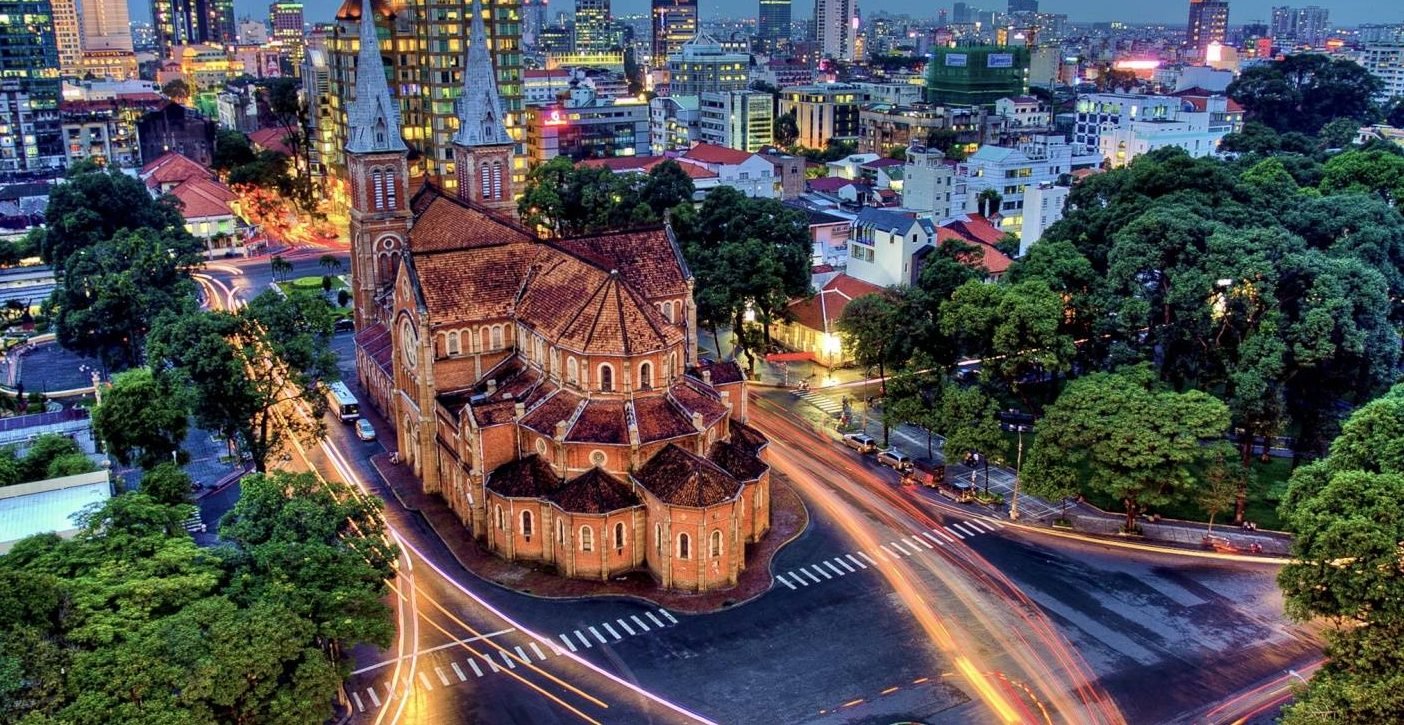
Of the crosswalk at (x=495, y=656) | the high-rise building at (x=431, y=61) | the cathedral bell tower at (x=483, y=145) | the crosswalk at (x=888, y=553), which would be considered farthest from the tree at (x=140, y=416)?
the high-rise building at (x=431, y=61)

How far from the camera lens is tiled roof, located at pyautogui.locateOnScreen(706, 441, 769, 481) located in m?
63.6

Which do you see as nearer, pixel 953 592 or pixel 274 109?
pixel 953 592

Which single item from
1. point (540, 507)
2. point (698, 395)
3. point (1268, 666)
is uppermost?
point (698, 395)

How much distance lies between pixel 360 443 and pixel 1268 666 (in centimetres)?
6090

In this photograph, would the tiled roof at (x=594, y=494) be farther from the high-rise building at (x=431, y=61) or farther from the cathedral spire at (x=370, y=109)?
the high-rise building at (x=431, y=61)

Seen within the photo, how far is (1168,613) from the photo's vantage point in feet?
188

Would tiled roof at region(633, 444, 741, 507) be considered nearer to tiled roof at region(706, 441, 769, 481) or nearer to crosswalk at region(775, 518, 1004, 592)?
tiled roof at region(706, 441, 769, 481)

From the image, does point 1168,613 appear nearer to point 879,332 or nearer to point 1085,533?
point 1085,533

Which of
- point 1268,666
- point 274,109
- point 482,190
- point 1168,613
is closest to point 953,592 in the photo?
point 1168,613

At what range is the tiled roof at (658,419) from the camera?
203 ft

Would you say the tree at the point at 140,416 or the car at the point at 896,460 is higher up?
the tree at the point at 140,416

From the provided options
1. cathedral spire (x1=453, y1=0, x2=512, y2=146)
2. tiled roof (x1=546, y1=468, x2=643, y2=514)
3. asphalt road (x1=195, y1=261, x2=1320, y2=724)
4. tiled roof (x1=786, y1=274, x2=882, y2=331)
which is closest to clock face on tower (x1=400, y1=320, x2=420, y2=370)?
asphalt road (x1=195, y1=261, x2=1320, y2=724)

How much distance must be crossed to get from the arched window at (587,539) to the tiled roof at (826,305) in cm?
4271

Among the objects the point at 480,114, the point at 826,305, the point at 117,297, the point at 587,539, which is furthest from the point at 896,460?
the point at 117,297
